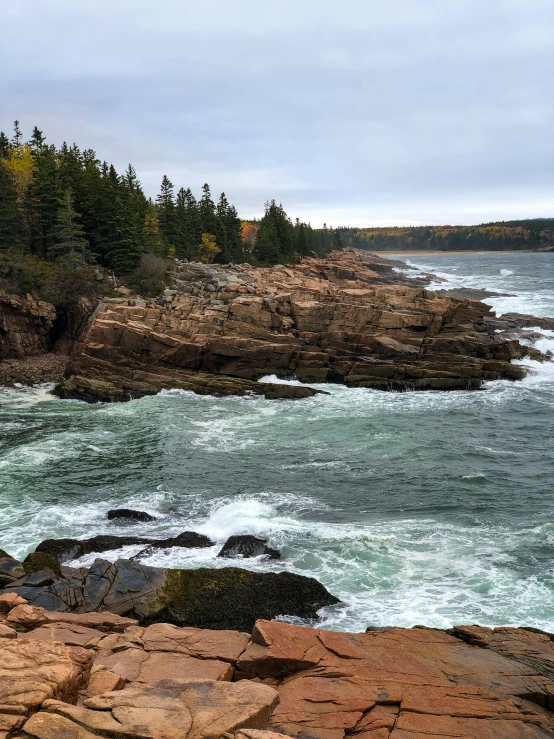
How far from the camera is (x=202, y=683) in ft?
28.1

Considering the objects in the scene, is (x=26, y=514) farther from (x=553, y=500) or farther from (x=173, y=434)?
(x=553, y=500)

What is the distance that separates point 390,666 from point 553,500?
40.7 ft

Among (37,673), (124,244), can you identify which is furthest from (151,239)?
(37,673)

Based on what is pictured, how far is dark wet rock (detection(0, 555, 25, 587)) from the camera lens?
13391 mm

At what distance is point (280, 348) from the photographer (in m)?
36.7

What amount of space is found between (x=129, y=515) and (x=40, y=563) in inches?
185

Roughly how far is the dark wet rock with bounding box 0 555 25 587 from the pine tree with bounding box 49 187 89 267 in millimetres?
35128

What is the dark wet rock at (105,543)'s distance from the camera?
626 inches

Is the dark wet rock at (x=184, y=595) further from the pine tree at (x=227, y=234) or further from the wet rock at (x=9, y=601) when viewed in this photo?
the pine tree at (x=227, y=234)

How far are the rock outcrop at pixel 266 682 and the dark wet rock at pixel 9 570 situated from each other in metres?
2.18

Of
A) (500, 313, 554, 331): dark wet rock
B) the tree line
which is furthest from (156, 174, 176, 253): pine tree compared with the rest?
(500, 313, 554, 331): dark wet rock

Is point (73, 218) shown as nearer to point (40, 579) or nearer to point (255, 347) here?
point (255, 347)

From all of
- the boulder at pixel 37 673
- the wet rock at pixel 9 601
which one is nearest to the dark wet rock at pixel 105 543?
the wet rock at pixel 9 601

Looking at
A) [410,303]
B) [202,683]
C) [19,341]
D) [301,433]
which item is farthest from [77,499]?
[410,303]
